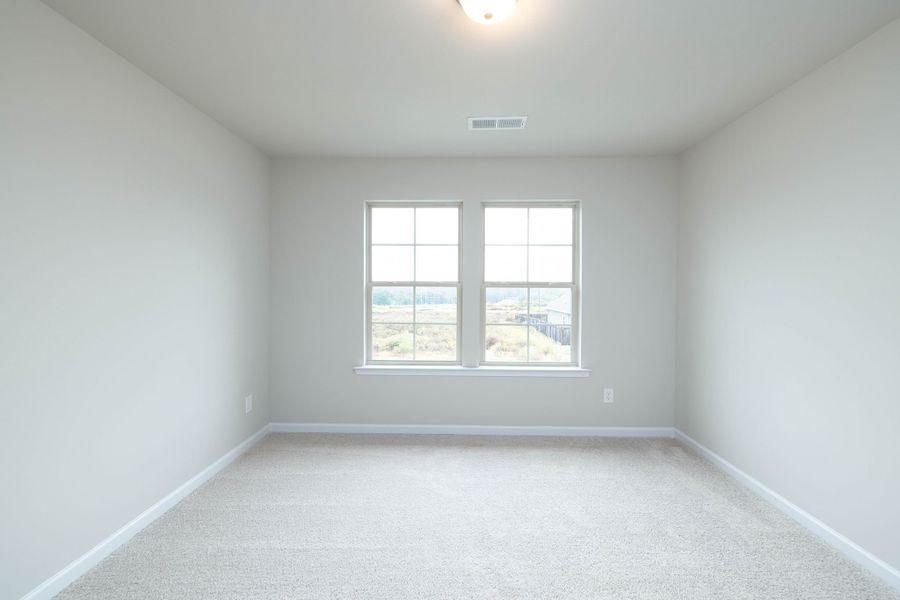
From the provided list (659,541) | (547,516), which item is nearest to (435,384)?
(547,516)

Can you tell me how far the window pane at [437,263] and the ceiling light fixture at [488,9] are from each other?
92.7 inches

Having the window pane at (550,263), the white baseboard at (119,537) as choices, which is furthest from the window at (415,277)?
the white baseboard at (119,537)

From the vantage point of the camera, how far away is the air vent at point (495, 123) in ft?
9.84

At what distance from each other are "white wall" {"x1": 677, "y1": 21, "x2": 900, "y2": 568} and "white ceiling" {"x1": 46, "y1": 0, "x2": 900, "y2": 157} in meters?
0.27

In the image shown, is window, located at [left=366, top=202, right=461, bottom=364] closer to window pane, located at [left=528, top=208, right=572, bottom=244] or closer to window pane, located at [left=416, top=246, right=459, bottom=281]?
window pane, located at [left=416, top=246, right=459, bottom=281]

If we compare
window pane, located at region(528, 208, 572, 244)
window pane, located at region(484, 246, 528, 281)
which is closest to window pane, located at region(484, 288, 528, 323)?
window pane, located at region(484, 246, 528, 281)

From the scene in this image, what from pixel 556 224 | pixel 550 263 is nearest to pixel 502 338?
pixel 550 263

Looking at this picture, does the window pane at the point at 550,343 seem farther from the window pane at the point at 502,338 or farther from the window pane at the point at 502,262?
the window pane at the point at 502,262

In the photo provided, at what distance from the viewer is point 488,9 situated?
1751 mm

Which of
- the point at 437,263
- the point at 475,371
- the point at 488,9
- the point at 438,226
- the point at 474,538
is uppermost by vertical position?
the point at 488,9

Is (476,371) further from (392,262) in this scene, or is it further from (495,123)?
(495,123)

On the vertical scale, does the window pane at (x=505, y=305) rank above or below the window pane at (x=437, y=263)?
below

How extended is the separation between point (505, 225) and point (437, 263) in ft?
2.36

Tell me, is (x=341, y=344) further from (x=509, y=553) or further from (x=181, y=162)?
(x=509, y=553)
